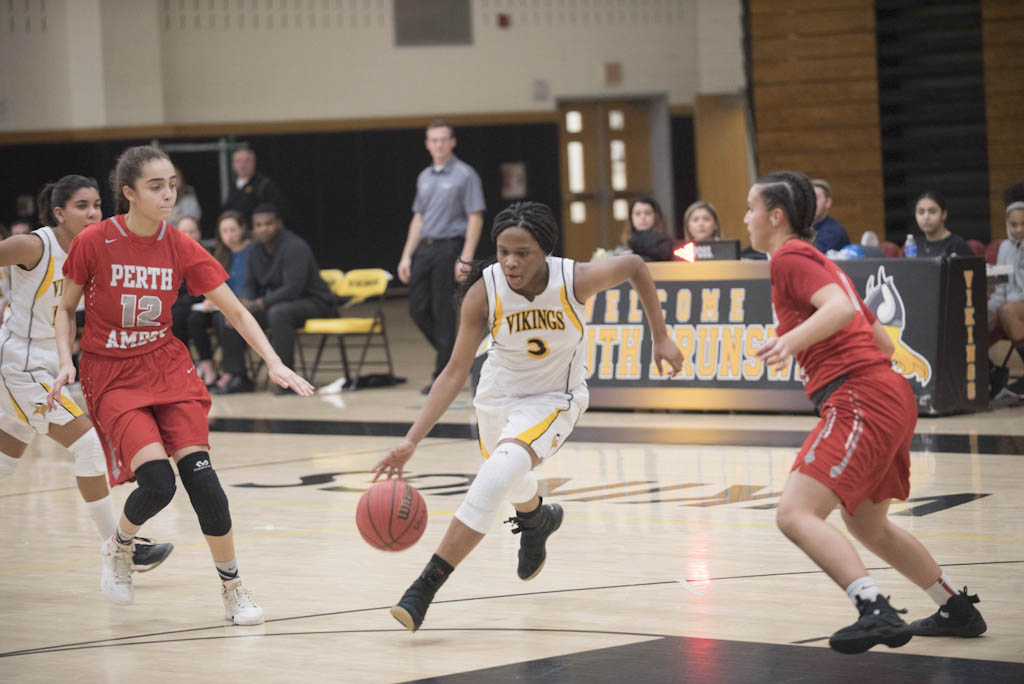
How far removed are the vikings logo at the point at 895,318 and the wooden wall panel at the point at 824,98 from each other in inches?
262

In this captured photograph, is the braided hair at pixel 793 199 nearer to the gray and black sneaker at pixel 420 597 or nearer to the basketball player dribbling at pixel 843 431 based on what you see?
the basketball player dribbling at pixel 843 431

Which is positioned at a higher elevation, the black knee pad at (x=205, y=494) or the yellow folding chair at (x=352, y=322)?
the yellow folding chair at (x=352, y=322)

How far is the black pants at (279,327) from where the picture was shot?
12.0 m

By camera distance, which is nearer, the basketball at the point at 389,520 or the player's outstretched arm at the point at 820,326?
the player's outstretched arm at the point at 820,326

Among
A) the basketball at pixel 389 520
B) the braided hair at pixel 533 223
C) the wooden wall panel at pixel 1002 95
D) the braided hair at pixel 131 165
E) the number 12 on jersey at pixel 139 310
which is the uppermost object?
the wooden wall panel at pixel 1002 95

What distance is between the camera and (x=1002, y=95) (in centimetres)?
1488

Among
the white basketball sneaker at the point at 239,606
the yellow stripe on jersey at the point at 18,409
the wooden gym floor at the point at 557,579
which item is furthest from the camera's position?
the yellow stripe on jersey at the point at 18,409

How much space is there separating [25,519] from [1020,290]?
20.7 feet

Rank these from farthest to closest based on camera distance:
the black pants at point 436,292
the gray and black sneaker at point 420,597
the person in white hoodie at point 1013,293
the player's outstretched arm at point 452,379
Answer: the black pants at point 436,292 → the person in white hoodie at point 1013,293 → the player's outstretched arm at point 452,379 → the gray and black sneaker at point 420,597

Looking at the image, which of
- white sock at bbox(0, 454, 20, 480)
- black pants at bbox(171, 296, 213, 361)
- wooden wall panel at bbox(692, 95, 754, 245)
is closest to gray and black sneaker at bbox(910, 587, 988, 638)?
white sock at bbox(0, 454, 20, 480)

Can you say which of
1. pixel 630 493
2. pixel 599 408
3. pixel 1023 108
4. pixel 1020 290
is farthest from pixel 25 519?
pixel 1023 108

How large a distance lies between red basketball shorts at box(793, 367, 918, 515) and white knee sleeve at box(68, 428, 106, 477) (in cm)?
300

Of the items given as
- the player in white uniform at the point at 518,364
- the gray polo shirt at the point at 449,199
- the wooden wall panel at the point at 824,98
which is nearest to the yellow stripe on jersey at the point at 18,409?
the player in white uniform at the point at 518,364

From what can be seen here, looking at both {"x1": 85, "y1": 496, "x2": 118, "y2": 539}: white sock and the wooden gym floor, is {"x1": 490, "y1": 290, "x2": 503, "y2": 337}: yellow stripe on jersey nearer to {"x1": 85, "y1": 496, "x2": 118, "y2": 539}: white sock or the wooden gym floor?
the wooden gym floor
